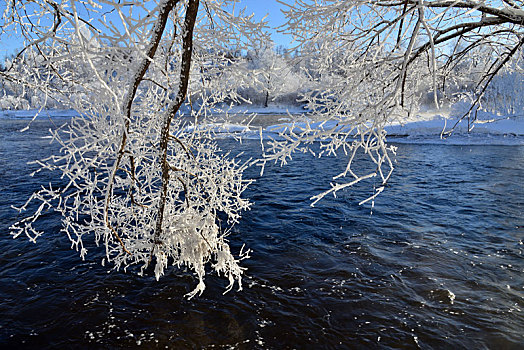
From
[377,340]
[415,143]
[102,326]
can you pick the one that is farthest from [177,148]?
[415,143]

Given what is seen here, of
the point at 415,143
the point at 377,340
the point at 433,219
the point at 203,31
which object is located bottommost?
the point at 377,340

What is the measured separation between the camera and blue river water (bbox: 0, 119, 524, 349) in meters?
4.24

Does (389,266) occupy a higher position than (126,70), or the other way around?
(126,70)

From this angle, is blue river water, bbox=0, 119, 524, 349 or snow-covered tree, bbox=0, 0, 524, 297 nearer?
snow-covered tree, bbox=0, 0, 524, 297

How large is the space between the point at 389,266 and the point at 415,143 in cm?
1874

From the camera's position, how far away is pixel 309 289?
17.1 feet

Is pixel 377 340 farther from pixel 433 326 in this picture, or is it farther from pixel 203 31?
pixel 203 31

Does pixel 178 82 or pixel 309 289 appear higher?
pixel 178 82

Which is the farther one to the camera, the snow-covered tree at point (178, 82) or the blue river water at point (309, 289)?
the blue river water at point (309, 289)

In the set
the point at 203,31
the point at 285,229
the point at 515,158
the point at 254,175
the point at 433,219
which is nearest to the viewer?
the point at 203,31

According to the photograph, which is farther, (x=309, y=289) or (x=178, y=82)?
(x=309, y=289)

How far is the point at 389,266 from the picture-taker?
583 cm

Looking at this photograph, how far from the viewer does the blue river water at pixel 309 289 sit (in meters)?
4.24

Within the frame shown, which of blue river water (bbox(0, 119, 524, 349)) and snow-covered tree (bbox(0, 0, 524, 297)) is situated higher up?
snow-covered tree (bbox(0, 0, 524, 297))
